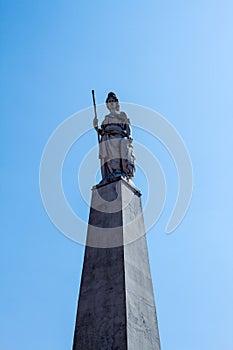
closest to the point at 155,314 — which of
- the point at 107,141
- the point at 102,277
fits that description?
the point at 102,277

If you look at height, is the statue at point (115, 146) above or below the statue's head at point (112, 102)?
below

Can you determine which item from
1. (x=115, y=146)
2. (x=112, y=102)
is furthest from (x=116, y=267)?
(x=112, y=102)

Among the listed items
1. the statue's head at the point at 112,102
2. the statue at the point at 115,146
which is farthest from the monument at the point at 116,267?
the statue's head at the point at 112,102

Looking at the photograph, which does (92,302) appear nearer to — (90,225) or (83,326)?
(83,326)

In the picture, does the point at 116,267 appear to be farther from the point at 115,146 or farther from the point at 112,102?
the point at 112,102

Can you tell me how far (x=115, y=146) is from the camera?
39.1ft

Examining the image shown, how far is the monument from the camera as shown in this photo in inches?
322

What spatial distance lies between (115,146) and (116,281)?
14.7 feet

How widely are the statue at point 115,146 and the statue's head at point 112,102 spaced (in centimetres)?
5

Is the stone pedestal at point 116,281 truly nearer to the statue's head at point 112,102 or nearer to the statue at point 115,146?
the statue at point 115,146

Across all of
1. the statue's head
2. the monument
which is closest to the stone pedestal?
the monument

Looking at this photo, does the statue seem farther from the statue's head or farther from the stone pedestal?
the stone pedestal

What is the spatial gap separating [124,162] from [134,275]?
3.68 metres

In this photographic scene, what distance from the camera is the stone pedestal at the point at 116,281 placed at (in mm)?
8125
